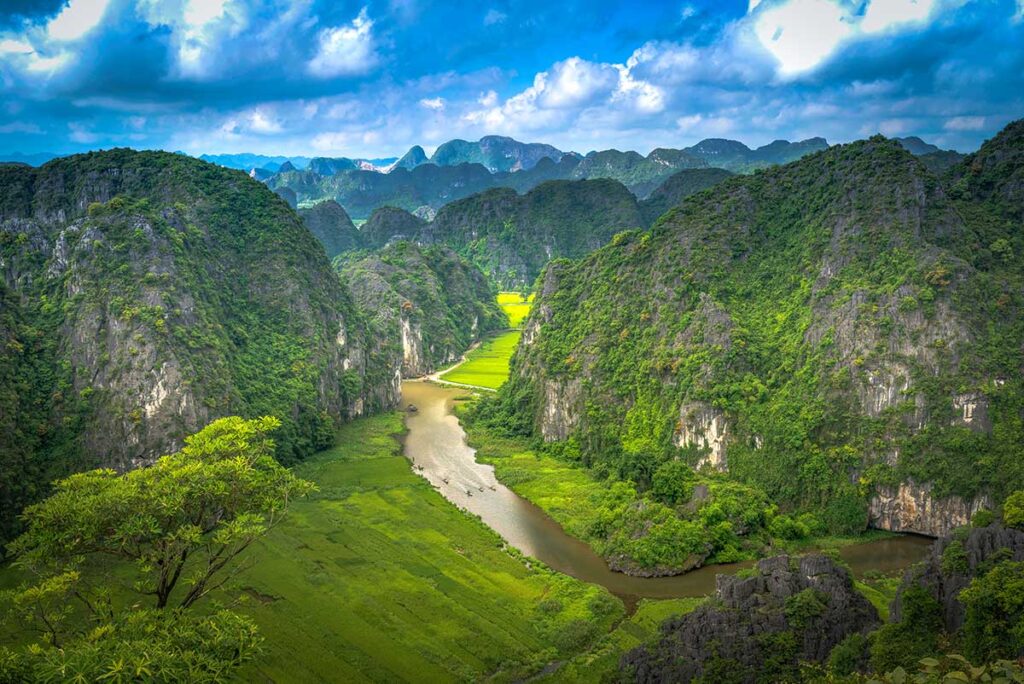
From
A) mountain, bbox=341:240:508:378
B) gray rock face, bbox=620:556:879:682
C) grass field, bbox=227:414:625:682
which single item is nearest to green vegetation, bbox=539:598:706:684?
grass field, bbox=227:414:625:682

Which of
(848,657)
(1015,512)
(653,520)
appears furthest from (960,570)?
(653,520)

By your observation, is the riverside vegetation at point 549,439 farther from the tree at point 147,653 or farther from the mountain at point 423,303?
the mountain at point 423,303

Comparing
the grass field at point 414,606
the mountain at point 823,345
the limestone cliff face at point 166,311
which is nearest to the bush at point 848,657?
the grass field at point 414,606

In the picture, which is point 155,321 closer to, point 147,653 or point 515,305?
point 147,653

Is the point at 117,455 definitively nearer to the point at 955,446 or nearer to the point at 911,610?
the point at 911,610

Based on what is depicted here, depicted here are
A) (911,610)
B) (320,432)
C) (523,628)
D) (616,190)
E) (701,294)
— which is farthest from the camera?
(616,190)

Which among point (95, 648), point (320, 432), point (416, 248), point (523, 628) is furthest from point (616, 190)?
point (95, 648)

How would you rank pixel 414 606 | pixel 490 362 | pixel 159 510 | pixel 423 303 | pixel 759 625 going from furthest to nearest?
pixel 423 303 → pixel 490 362 → pixel 414 606 → pixel 759 625 → pixel 159 510
